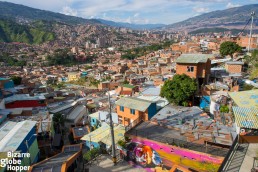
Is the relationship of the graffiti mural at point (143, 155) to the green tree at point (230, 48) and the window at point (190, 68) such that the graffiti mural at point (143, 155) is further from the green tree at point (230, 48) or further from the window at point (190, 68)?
the green tree at point (230, 48)

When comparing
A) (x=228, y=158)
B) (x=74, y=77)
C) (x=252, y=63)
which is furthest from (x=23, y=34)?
(x=228, y=158)

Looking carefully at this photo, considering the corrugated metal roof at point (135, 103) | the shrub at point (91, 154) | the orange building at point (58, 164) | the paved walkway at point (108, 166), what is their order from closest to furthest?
the orange building at point (58, 164) → the paved walkway at point (108, 166) → the shrub at point (91, 154) → the corrugated metal roof at point (135, 103)

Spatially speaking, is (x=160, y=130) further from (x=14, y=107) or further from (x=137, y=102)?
(x=14, y=107)

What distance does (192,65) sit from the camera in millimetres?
20500

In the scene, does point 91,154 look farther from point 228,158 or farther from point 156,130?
point 228,158

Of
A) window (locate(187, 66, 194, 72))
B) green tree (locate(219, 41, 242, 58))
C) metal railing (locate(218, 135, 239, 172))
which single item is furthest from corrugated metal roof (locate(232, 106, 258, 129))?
green tree (locate(219, 41, 242, 58))

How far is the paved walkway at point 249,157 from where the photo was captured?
25.3ft

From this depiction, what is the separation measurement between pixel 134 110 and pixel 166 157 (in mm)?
6369

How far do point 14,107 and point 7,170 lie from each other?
1334cm

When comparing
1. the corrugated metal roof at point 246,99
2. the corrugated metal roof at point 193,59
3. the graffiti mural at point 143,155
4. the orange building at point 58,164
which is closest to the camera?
the orange building at point 58,164

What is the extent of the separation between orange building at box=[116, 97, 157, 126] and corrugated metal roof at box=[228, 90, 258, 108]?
225 inches

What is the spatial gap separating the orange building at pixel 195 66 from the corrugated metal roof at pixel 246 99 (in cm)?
761

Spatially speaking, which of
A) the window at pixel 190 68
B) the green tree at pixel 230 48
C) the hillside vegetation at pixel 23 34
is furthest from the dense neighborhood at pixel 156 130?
the hillside vegetation at pixel 23 34

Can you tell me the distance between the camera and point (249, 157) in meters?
8.31
